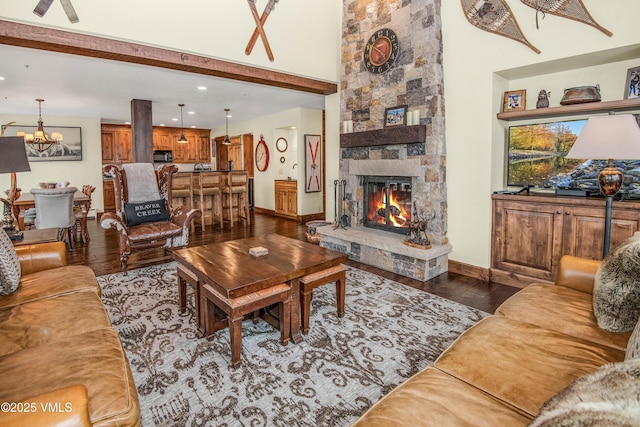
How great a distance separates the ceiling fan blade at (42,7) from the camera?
301 centimetres

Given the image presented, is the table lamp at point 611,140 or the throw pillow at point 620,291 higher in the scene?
the table lamp at point 611,140

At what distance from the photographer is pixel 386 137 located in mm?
4113

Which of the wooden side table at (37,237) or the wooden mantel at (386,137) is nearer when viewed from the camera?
the wooden side table at (37,237)

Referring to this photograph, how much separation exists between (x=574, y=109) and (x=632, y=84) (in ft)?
1.33

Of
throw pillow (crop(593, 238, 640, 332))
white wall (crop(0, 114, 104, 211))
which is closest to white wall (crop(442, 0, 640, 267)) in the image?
throw pillow (crop(593, 238, 640, 332))

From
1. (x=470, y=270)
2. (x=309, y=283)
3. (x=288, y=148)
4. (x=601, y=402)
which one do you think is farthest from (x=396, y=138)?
(x=288, y=148)

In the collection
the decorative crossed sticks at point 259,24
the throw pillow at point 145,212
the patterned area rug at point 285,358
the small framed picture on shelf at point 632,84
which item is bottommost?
the patterned area rug at point 285,358

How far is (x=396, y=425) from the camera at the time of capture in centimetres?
103

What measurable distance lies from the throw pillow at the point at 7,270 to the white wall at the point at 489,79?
12.5 ft

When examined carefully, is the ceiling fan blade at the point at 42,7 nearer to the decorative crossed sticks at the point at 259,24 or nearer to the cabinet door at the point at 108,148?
the decorative crossed sticks at the point at 259,24

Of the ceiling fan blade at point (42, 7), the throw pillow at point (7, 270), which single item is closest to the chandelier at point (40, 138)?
the ceiling fan blade at point (42, 7)

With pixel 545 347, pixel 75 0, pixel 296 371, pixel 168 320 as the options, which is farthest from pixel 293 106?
pixel 545 347

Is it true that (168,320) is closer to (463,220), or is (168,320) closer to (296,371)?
(296,371)

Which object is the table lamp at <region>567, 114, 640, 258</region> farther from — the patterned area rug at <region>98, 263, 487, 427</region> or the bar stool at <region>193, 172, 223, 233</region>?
the bar stool at <region>193, 172, 223, 233</region>
